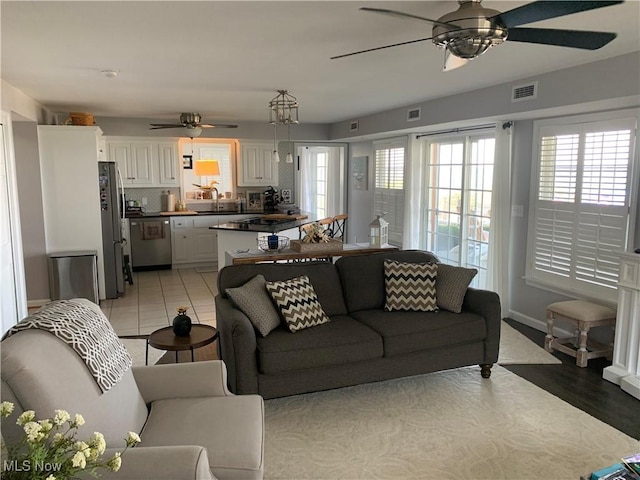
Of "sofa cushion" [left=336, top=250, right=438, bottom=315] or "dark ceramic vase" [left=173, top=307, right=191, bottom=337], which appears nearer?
"dark ceramic vase" [left=173, top=307, right=191, bottom=337]

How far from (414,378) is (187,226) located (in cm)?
533

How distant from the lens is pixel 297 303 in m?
3.45

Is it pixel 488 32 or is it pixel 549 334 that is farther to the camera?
pixel 549 334

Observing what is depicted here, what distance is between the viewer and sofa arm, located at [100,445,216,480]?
1681 mm

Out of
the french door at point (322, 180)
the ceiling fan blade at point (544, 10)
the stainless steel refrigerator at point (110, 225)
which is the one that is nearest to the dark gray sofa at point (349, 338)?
the ceiling fan blade at point (544, 10)

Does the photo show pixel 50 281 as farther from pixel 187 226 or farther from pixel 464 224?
pixel 464 224

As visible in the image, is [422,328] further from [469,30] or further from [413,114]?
[413,114]

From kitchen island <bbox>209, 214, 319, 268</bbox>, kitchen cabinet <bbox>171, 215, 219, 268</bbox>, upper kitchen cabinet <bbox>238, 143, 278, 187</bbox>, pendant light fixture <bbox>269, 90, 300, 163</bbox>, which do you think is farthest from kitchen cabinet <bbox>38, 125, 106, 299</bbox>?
upper kitchen cabinet <bbox>238, 143, 278, 187</bbox>

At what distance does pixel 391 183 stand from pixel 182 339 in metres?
4.76

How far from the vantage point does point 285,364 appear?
3150 mm

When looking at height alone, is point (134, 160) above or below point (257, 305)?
above

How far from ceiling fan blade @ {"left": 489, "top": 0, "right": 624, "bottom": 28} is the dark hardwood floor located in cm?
253

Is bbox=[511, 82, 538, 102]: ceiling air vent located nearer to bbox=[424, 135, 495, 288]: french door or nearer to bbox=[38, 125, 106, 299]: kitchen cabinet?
bbox=[424, 135, 495, 288]: french door

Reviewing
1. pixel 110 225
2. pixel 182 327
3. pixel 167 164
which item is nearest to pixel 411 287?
pixel 182 327
